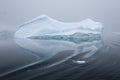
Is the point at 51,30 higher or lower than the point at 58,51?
higher

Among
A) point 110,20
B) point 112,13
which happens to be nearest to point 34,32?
point 110,20

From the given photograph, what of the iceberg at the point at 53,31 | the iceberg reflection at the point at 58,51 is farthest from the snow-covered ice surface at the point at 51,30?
the iceberg reflection at the point at 58,51

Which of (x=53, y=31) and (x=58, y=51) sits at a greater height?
(x=53, y=31)

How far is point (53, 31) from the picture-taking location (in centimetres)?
1866

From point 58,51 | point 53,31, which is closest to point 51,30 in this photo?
point 53,31

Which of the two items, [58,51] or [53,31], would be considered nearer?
[58,51]

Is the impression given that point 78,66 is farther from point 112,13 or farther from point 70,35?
point 112,13

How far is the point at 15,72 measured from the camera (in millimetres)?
7656

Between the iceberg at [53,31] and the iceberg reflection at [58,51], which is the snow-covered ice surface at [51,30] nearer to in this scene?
the iceberg at [53,31]

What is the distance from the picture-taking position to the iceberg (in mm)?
18531

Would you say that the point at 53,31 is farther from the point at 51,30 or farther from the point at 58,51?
the point at 58,51

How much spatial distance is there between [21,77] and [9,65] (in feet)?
6.25

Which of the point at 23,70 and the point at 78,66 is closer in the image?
the point at 23,70

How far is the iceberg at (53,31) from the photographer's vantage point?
18531 millimetres
